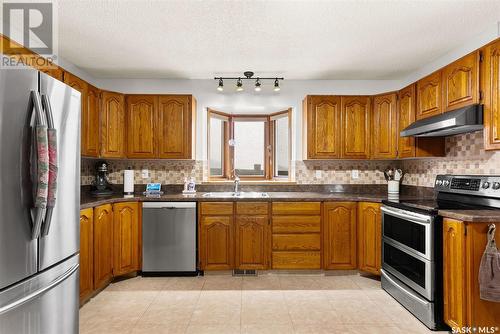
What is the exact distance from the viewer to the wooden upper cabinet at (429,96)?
8.71 feet

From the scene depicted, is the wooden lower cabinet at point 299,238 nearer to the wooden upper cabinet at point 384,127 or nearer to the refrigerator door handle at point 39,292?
the wooden upper cabinet at point 384,127

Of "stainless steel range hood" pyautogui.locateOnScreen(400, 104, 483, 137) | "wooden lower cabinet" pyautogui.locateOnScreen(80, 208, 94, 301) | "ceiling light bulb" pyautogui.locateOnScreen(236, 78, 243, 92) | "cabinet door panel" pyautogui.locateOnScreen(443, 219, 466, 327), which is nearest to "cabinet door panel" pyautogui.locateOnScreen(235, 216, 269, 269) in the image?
"wooden lower cabinet" pyautogui.locateOnScreen(80, 208, 94, 301)

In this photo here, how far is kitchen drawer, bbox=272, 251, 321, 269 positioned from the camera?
10.4 feet

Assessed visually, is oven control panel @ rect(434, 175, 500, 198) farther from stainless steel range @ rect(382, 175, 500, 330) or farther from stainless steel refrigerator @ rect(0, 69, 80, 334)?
stainless steel refrigerator @ rect(0, 69, 80, 334)

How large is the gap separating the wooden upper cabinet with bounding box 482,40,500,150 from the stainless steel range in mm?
390

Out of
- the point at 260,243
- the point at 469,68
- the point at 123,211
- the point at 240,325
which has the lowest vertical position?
the point at 240,325

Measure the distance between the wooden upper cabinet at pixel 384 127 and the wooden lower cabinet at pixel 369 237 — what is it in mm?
710

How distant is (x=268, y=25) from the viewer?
7.63 ft

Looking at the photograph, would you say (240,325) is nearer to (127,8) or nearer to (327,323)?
(327,323)

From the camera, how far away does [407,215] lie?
2.44 meters

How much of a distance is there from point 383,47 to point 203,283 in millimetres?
3000

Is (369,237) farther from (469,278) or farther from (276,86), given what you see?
(276,86)

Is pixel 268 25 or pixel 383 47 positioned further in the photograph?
pixel 383 47

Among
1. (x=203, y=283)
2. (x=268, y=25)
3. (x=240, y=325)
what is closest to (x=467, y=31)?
(x=268, y=25)
